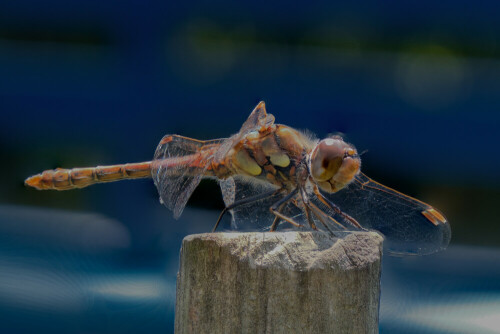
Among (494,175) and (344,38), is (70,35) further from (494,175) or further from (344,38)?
(494,175)

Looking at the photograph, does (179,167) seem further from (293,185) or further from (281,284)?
(281,284)

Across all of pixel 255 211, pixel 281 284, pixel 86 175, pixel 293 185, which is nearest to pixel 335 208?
pixel 293 185

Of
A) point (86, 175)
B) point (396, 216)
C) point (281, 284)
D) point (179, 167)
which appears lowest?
point (281, 284)

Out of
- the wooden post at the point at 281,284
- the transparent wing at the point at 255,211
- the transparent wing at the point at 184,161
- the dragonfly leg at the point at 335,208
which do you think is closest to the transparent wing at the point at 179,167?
the transparent wing at the point at 184,161

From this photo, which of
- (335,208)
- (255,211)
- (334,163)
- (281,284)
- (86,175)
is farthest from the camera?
(86,175)

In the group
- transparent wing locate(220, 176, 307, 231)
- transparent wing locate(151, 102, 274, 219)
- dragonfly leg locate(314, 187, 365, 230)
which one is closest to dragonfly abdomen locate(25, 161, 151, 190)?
transparent wing locate(151, 102, 274, 219)

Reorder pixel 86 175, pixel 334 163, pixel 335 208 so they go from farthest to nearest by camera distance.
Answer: pixel 86 175
pixel 335 208
pixel 334 163

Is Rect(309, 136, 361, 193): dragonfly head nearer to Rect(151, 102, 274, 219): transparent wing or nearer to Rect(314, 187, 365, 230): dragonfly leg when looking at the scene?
Rect(314, 187, 365, 230): dragonfly leg
